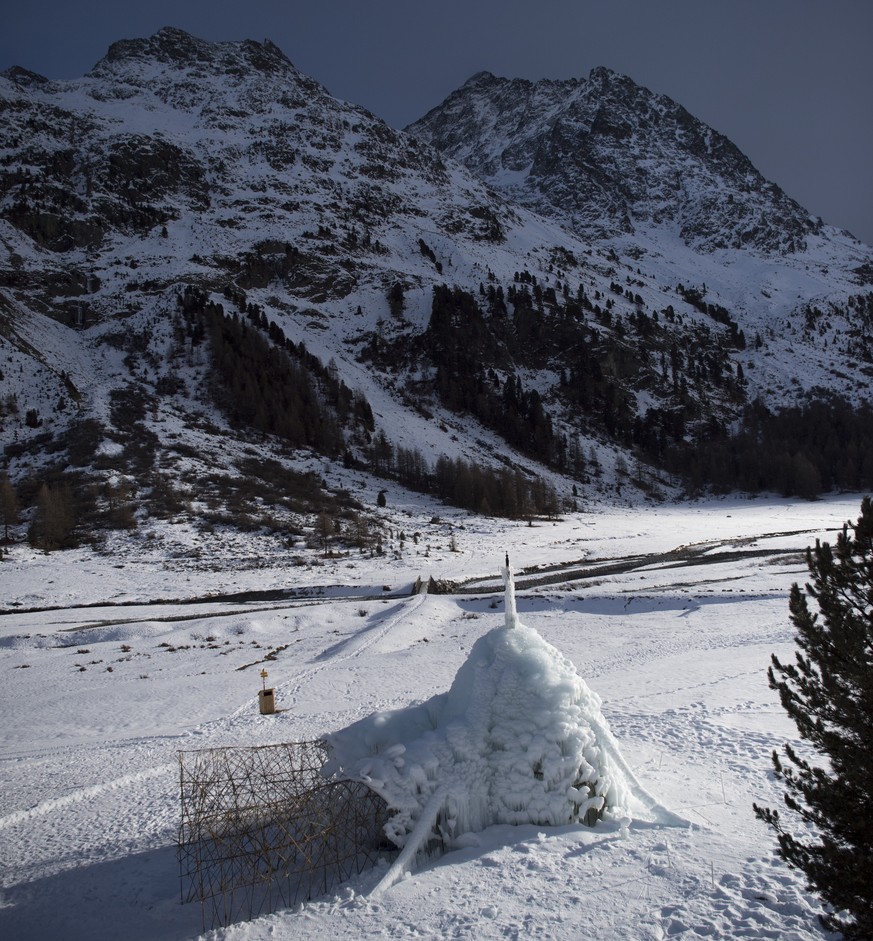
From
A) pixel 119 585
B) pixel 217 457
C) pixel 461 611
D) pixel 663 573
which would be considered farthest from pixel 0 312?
pixel 663 573

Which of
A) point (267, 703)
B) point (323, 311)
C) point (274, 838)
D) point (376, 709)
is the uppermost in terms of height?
point (323, 311)

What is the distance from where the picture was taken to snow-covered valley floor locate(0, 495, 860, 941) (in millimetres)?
6832

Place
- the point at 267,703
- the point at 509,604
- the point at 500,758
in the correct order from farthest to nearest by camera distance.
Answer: the point at 267,703 → the point at 509,604 → the point at 500,758

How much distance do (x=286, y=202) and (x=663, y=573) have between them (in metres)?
145

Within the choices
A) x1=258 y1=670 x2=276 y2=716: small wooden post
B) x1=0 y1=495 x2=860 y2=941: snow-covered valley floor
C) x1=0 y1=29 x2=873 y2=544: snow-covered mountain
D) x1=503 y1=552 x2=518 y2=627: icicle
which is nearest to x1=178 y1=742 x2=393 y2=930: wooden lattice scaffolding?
x1=0 y1=495 x2=860 y2=941: snow-covered valley floor

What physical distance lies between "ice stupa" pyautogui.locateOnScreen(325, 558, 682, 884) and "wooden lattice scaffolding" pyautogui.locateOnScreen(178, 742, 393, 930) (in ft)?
1.51

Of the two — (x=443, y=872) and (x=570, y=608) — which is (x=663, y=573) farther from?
(x=443, y=872)

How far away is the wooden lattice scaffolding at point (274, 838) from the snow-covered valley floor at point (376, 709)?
1.22ft

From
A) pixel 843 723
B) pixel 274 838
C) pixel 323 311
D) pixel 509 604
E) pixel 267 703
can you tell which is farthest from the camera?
pixel 323 311

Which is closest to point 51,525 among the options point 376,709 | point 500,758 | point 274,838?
point 376,709

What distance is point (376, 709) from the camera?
637 inches

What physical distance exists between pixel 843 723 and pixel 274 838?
727 centimetres

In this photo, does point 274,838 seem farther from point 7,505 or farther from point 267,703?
point 7,505

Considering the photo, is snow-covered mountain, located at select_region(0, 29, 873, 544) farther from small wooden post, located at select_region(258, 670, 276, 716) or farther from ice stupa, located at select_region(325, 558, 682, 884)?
ice stupa, located at select_region(325, 558, 682, 884)
